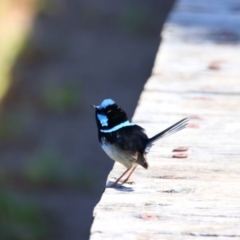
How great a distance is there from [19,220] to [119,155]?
364 cm

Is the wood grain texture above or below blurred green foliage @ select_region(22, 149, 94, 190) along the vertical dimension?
above

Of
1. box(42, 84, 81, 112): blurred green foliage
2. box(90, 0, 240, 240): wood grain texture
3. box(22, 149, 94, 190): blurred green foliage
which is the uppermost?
box(90, 0, 240, 240): wood grain texture

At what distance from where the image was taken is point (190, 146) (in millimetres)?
3486

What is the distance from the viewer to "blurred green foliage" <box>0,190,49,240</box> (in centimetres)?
669

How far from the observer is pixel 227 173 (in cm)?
309

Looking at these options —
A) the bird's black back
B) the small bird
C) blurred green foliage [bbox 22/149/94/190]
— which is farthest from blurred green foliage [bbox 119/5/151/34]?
the bird's black back

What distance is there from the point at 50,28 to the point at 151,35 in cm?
139

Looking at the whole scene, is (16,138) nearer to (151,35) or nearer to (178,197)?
(151,35)

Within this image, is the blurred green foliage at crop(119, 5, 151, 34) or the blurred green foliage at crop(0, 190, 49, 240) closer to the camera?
the blurred green foliage at crop(0, 190, 49, 240)

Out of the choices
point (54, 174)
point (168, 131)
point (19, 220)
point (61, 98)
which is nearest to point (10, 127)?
point (61, 98)

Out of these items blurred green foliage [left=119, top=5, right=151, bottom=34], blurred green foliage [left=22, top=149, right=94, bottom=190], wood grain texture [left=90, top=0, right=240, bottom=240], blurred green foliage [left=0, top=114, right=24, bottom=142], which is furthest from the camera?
blurred green foliage [left=119, top=5, right=151, bottom=34]

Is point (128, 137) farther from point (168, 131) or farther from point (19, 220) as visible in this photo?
point (19, 220)

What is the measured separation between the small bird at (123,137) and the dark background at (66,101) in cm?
337

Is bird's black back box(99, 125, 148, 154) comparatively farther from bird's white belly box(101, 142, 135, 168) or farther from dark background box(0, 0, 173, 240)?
dark background box(0, 0, 173, 240)
